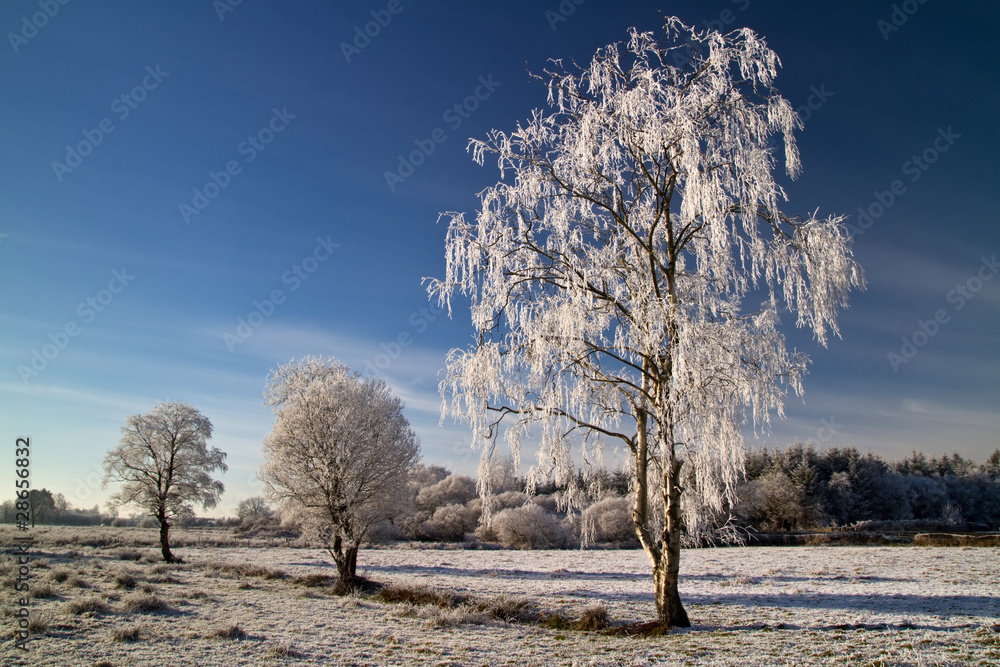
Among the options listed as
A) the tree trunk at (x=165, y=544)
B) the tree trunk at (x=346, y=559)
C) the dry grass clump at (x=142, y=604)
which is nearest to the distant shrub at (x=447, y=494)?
the tree trunk at (x=165, y=544)

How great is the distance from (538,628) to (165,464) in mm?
26518

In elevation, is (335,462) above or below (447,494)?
above

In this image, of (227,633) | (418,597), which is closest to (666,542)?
(227,633)

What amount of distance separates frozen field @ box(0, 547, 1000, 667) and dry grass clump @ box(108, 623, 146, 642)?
0.12ft

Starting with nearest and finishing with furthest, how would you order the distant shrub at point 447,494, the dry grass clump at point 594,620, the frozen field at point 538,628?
1. the frozen field at point 538,628
2. the dry grass clump at point 594,620
3. the distant shrub at point 447,494

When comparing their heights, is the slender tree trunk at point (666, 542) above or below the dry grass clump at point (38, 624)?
above

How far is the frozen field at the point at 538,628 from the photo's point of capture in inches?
324

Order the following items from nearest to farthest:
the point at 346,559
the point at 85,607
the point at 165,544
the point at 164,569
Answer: the point at 85,607, the point at 346,559, the point at 164,569, the point at 165,544

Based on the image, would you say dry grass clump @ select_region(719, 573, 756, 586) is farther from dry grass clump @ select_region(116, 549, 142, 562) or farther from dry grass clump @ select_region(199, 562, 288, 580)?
dry grass clump @ select_region(116, 549, 142, 562)

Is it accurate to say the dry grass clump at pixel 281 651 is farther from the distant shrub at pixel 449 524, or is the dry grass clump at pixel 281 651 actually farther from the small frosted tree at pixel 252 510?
the small frosted tree at pixel 252 510

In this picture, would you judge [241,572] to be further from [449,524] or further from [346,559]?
[449,524]

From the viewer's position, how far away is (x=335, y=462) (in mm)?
19984

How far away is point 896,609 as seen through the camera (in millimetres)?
11766

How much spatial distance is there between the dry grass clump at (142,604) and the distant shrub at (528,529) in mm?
31554
